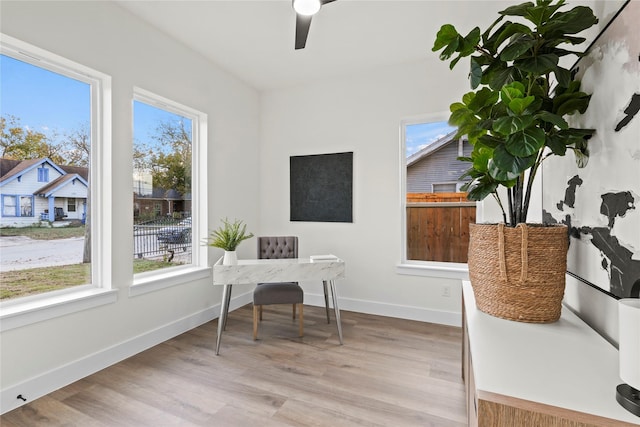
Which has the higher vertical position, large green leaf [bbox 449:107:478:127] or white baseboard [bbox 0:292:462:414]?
large green leaf [bbox 449:107:478:127]

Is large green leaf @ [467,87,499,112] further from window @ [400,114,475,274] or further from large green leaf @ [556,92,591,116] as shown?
window @ [400,114,475,274]

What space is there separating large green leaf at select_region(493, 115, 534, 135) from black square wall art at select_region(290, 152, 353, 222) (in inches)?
99.5

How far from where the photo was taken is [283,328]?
10.1 feet

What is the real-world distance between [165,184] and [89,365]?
5.44 feet

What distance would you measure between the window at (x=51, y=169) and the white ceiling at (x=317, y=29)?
2.73 feet

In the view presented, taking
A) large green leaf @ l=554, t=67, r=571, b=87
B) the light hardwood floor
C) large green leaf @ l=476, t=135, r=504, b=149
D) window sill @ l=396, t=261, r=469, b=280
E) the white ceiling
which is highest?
the white ceiling

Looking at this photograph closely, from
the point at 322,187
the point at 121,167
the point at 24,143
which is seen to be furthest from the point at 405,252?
the point at 24,143

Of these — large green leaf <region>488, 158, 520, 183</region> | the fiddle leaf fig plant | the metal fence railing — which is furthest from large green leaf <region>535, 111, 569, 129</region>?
the metal fence railing

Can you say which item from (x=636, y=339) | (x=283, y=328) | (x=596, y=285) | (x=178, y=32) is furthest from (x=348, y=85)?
(x=636, y=339)

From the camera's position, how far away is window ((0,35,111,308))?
1976 mm

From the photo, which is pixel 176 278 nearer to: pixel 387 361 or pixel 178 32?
pixel 387 361

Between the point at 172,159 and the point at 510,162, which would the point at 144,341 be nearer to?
the point at 172,159

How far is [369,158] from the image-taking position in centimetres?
357

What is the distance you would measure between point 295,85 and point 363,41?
1.27 metres
